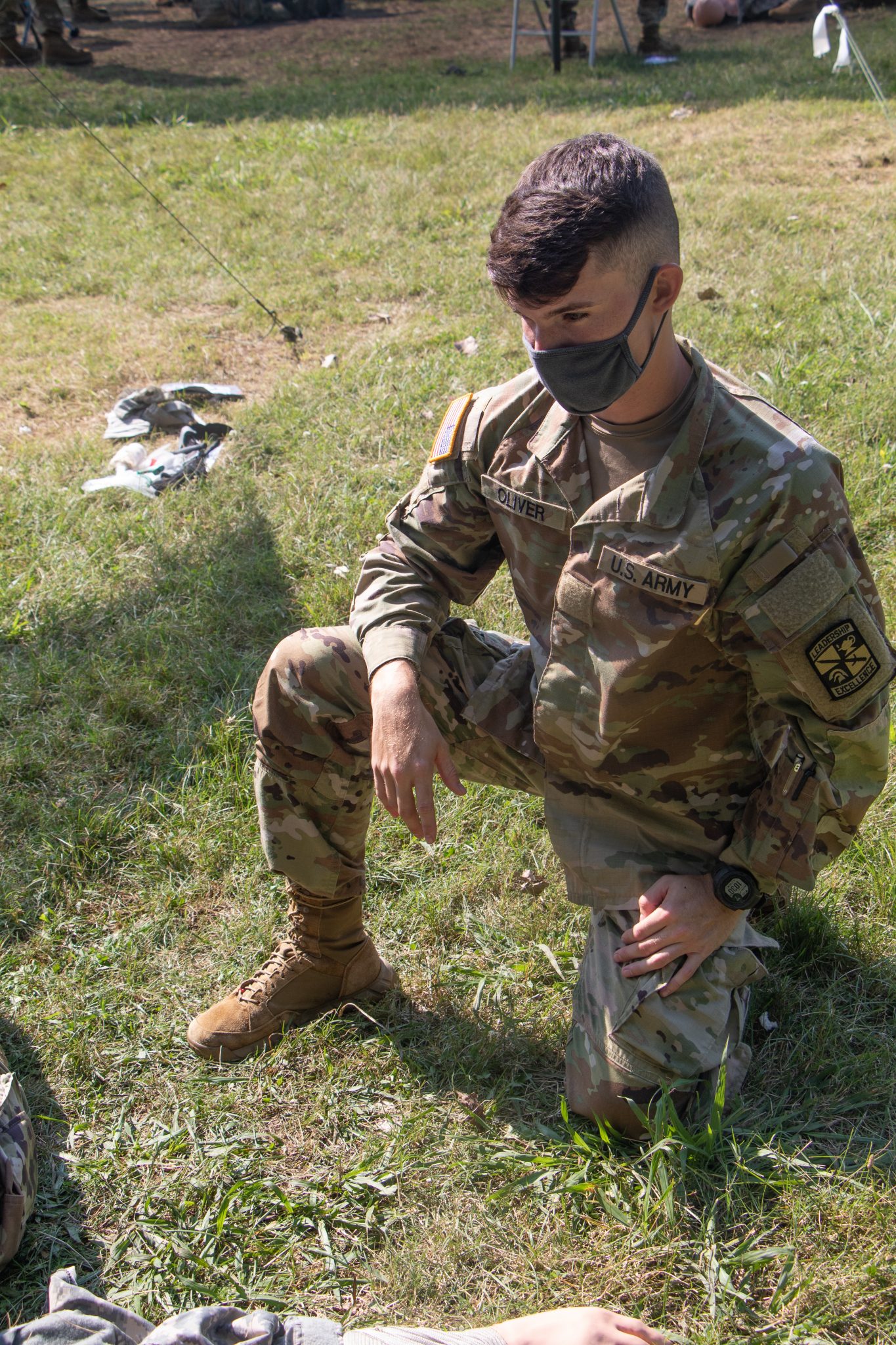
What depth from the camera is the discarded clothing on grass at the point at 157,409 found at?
4707 mm

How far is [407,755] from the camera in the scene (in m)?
1.98

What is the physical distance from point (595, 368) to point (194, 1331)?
1596 mm

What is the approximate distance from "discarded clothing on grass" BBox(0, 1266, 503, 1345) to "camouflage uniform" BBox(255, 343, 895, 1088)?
61 cm

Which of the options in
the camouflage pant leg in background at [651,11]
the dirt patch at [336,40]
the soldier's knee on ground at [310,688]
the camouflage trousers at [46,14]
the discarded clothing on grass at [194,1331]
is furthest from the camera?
the camouflage trousers at [46,14]

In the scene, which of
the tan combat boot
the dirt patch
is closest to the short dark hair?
the tan combat boot

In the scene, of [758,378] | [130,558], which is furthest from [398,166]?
[130,558]

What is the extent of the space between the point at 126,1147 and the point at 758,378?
3623 millimetres

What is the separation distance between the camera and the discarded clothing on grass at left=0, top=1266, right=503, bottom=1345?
154 cm

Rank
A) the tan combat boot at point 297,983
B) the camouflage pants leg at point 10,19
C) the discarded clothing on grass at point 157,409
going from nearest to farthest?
the tan combat boot at point 297,983 → the discarded clothing on grass at point 157,409 → the camouflage pants leg at point 10,19

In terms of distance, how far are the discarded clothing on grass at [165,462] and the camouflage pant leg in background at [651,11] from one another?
821 cm

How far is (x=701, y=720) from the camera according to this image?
2.05 m

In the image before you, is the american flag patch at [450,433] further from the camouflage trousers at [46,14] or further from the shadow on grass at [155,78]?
the camouflage trousers at [46,14]

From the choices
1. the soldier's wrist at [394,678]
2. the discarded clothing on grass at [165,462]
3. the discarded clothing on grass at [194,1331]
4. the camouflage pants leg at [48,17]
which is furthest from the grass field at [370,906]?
the camouflage pants leg at [48,17]

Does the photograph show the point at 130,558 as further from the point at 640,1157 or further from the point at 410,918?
the point at 640,1157
